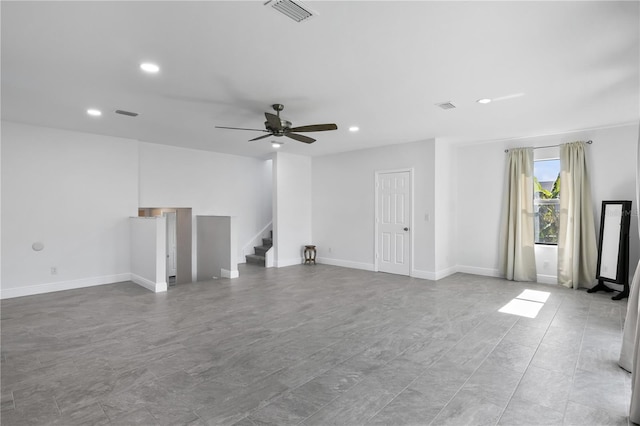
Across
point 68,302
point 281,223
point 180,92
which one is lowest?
point 68,302

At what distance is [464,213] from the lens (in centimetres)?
692

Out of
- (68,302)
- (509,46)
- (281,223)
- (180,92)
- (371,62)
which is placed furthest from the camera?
(281,223)

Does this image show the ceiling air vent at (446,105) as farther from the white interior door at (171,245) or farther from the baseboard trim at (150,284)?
the white interior door at (171,245)

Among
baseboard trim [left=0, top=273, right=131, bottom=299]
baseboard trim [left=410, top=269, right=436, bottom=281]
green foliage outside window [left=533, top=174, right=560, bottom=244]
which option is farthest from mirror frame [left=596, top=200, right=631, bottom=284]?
baseboard trim [left=0, top=273, right=131, bottom=299]

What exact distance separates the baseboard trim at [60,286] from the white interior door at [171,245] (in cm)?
158

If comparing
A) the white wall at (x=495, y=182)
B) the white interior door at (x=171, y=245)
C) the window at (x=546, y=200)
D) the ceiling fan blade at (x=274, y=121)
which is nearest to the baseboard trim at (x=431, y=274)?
the white wall at (x=495, y=182)

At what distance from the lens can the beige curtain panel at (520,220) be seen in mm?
6047

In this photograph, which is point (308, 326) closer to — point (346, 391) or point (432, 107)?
A: point (346, 391)

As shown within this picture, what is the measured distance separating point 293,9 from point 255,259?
6484 millimetres

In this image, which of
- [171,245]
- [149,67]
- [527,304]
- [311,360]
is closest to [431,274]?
[527,304]

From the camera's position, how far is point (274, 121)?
392 centimetres

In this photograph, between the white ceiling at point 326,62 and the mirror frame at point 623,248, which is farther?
the mirror frame at point 623,248

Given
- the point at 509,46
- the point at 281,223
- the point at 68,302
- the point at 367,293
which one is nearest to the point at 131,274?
the point at 68,302

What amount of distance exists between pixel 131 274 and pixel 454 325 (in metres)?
5.79
